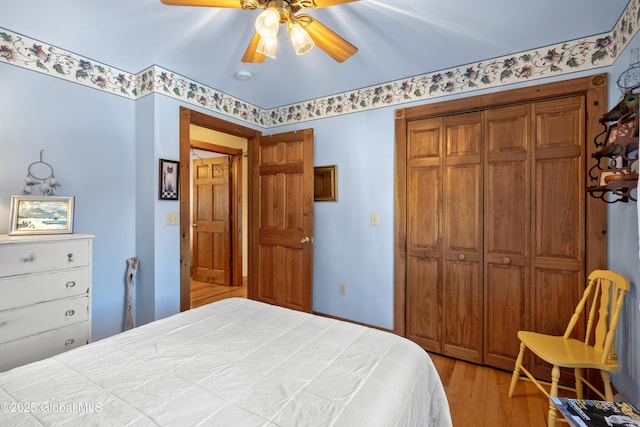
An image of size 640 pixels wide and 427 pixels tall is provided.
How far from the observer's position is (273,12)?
130 cm

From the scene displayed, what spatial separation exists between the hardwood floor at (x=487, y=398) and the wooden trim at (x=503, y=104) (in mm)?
533

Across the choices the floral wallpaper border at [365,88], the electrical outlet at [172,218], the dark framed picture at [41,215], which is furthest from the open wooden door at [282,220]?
the dark framed picture at [41,215]

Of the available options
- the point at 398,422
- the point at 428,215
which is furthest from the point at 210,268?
the point at 398,422

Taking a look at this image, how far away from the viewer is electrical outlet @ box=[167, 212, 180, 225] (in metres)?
2.43

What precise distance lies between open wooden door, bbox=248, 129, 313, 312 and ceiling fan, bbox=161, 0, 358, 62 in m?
1.38

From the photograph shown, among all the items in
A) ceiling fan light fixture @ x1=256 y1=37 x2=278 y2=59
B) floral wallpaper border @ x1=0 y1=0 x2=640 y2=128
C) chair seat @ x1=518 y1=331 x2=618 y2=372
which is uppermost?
floral wallpaper border @ x1=0 y1=0 x2=640 y2=128

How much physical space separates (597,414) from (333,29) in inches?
Result: 93.0

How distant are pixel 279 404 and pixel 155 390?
41cm

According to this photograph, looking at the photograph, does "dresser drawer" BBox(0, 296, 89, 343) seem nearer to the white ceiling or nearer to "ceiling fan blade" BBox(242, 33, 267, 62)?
the white ceiling

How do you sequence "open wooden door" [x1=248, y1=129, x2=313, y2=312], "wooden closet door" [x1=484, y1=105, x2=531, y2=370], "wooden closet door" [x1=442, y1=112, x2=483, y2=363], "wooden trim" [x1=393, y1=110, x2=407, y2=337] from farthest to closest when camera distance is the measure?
1. "open wooden door" [x1=248, y1=129, x2=313, y2=312]
2. "wooden trim" [x1=393, y1=110, x2=407, y2=337]
3. "wooden closet door" [x1=442, y1=112, x2=483, y2=363]
4. "wooden closet door" [x1=484, y1=105, x2=531, y2=370]

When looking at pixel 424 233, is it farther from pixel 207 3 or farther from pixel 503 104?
pixel 207 3

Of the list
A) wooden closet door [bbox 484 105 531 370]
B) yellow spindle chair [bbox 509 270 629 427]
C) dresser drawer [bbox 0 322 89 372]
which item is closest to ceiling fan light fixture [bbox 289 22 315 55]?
wooden closet door [bbox 484 105 531 370]

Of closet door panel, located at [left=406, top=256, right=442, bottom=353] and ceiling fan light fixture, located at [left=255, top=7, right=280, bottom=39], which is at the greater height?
ceiling fan light fixture, located at [left=255, top=7, right=280, bottom=39]

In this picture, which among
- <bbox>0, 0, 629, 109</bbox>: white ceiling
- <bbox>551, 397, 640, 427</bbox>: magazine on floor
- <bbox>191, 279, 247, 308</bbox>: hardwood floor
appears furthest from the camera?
<bbox>191, 279, 247, 308</bbox>: hardwood floor
